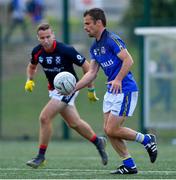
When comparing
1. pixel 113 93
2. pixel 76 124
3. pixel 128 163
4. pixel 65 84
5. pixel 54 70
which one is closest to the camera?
pixel 113 93

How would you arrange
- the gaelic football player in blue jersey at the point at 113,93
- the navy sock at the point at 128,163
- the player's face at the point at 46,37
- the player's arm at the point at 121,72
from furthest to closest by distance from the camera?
the player's face at the point at 46,37
the navy sock at the point at 128,163
the gaelic football player in blue jersey at the point at 113,93
the player's arm at the point at 121,72

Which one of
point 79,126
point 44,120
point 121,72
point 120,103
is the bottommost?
point 79,126

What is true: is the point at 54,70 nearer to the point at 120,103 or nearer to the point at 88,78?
the point at 88,78

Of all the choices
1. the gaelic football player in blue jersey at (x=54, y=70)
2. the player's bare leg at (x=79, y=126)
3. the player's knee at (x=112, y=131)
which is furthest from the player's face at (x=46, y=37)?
the player's knee at (x=112, y=131)

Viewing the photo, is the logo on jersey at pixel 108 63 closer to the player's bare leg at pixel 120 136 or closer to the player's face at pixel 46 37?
the player's bare leg at pixel 120 136

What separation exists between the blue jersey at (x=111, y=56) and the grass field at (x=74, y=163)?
1.10 meters

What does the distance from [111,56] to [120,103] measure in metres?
0.57

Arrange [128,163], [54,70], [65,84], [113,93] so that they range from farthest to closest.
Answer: [54,70]
[65,84]
[128,163]
[113,93]

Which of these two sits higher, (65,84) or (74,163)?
(65,84)

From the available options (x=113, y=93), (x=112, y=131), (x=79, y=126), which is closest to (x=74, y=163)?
(x=79, y=126)

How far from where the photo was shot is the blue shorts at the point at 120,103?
10359 millimetres

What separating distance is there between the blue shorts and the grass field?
763mm

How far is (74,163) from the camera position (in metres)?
12.4

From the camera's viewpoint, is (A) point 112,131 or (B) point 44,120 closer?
(A) point 112,131
